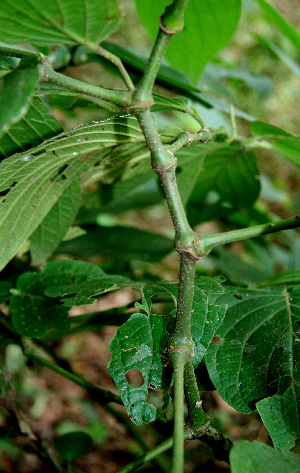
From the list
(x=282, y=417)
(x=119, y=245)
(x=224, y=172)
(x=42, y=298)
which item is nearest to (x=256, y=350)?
(x=282, y=417)

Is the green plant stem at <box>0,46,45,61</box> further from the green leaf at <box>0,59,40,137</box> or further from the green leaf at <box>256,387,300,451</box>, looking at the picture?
the green leaf at <box>256,387,300,451</box>

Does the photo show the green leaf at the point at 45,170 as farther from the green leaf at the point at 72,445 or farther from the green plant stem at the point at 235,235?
the green leaf at the point at 72,445

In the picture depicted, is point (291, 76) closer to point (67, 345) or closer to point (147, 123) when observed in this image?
point (67, 345)

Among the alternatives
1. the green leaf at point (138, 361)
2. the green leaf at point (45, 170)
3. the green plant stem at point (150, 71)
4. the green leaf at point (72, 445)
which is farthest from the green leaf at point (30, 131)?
the green leaf at point (72, 445)

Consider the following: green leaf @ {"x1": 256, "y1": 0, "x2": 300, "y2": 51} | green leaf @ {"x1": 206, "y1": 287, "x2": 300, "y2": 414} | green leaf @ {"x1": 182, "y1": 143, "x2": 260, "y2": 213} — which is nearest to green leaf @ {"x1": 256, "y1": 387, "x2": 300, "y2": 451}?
green leaf @ {"x1": 206, "y1": 287, "x2": 300, "y2": 414}

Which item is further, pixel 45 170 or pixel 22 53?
pixel 45 170

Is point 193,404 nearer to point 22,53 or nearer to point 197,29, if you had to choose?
point 22,53
